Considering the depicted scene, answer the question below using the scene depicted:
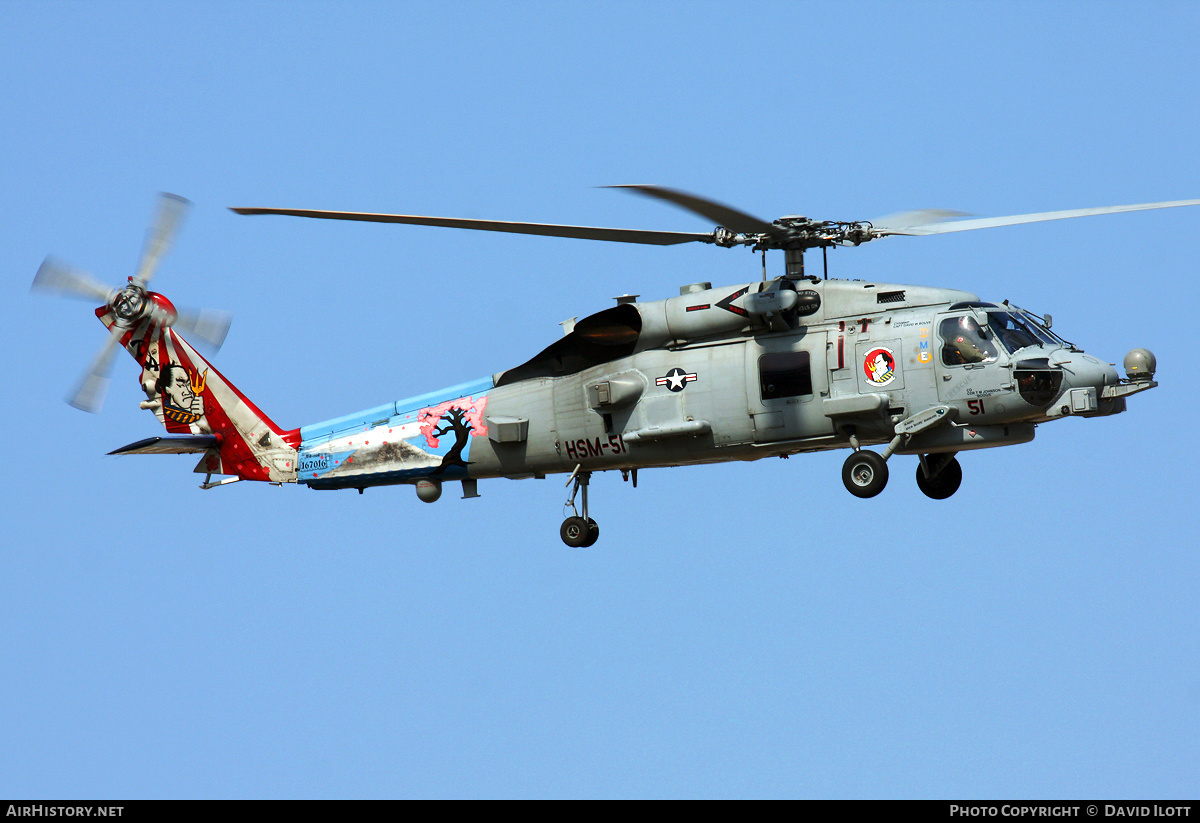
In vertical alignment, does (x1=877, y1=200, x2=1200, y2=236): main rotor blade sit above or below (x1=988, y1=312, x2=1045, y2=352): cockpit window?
above

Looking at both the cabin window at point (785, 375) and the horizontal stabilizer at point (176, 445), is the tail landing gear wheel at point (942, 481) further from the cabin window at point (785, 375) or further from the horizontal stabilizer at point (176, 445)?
the horizontal stabilizer at point (176, 445)

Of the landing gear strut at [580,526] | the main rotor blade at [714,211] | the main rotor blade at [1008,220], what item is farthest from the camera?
the landing gear strut at [580,526]

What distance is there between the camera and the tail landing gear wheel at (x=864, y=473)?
80.0 feet

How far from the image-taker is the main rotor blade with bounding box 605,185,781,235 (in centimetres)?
2022

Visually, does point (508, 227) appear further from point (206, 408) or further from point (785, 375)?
point (206, 408)

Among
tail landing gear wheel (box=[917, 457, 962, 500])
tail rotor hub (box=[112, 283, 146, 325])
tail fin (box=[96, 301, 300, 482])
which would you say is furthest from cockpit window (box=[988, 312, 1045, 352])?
tail rotor hub (box=[112, 283, 146, 325])

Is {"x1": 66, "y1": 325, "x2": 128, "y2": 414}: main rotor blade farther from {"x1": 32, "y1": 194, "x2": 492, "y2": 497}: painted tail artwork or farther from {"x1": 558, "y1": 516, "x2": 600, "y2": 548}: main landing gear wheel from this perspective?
{"x1": 558, "y1": 516, "x2": 600, "y2": 548}: main landing gear wheel

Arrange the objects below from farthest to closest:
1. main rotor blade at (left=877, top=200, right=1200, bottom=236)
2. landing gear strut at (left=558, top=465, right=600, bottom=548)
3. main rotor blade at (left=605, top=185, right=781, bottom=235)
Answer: landing gear strut at (left=558, top=465, right=600, bottom=548), main rotor blade at (left=877, top=200, right=1200, bottom=236), main rotor blade at (left=605, top=185, right=781, bottom=235)

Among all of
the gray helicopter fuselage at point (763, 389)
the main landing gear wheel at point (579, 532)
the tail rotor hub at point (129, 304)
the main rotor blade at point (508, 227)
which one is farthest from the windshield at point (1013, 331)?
the tail rotor hub at point (129, 304)

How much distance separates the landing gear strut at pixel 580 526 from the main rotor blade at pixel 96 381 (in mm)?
9130

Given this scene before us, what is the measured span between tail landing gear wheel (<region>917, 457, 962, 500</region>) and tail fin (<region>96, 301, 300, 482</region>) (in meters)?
12.1

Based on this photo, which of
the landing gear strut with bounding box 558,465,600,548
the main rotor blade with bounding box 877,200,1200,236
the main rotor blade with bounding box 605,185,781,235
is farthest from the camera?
the landing gear strut with bounding box 558,465,600,548

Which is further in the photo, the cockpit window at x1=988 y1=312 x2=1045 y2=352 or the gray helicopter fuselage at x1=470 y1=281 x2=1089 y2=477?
the gray helicopter fuselage at x1=470 y1=281 x2=1089 y2=477
